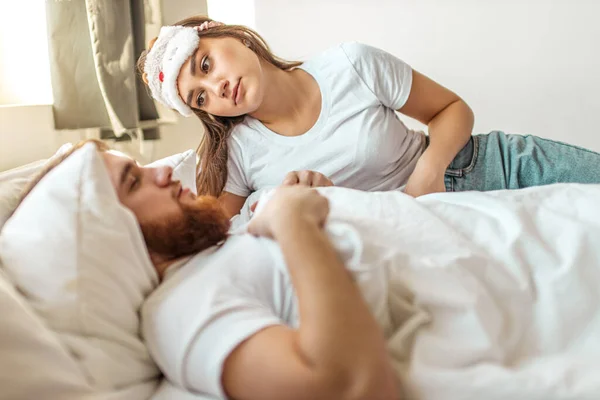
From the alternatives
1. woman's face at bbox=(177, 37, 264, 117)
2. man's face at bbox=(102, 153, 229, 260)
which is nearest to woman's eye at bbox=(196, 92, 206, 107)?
woman's face at bbox=(177, 37, 264, 117)

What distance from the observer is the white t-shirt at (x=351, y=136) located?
4.38 ft

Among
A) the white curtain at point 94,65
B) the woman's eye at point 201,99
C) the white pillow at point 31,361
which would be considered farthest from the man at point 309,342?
the white curtain at point 94,65

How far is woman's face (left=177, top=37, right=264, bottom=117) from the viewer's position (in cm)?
127

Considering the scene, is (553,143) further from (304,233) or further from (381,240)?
(304,233)

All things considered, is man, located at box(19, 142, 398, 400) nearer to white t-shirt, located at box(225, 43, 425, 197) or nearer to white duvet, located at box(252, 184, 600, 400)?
white duvet, located at box(252, 184, 600, 400)

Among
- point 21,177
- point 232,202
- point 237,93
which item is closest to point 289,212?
point 21,177

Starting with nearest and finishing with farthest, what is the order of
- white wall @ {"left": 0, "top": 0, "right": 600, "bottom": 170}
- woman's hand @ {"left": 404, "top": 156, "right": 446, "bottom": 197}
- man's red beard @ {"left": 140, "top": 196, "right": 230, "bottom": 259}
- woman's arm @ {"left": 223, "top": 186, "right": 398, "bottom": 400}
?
Result: 1. woman's arm @ {"left": 223, "top": 186, "right": 398, "bottom": 400}
2. man's red beard @ {"left": 140, "top": 196, "right": 230, "bottom": 259}
3. woman's hand @ {"left": 404, "top": 156, "right": 446, "bottom": 197}
4. white wall @ {"left": 0, "top": 0, "right": 600, "bottom": 170}

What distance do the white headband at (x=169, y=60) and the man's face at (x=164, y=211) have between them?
506 millimetres

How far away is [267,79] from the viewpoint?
1.37 m

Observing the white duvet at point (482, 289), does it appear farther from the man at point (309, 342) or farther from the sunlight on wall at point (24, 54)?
the sunlight on wall at point (24, 54)

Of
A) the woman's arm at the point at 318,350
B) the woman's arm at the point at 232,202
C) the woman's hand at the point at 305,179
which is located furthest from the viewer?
the woman's arm at the point at 232,202

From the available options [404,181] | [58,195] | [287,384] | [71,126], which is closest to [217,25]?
[71,126]

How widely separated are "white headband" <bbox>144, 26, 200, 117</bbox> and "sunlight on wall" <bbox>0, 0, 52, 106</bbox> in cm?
35

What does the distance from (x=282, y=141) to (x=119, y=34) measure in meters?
0.65
